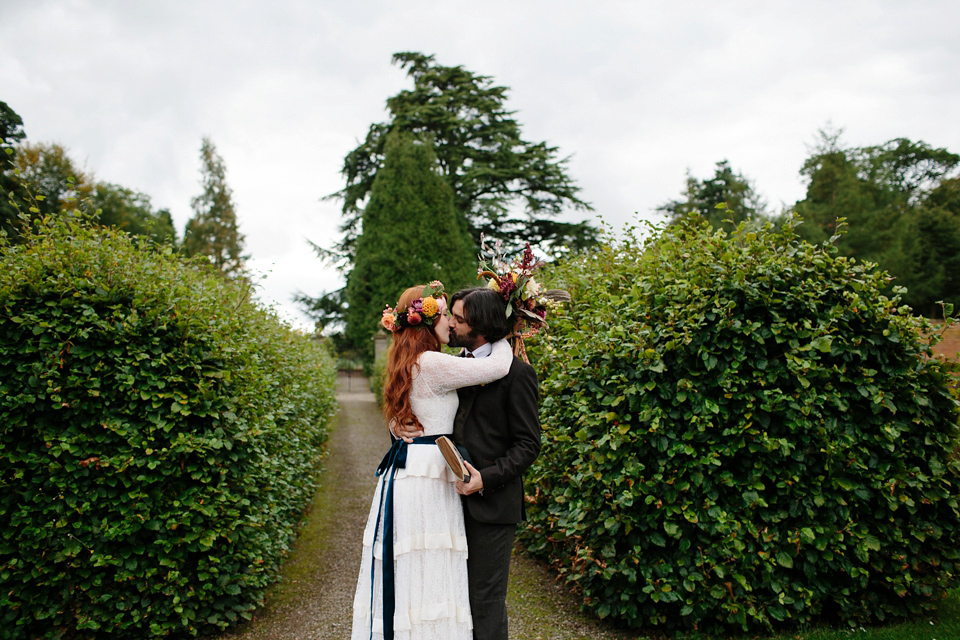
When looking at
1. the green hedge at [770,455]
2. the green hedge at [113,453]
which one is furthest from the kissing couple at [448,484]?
the green hedge at [113,453]

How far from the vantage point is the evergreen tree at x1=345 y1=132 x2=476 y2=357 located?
69.3 feet

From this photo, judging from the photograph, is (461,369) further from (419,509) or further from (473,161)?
(473,161)

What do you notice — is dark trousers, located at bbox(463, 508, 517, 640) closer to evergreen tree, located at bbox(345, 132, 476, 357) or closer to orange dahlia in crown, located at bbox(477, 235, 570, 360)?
orange dahlia in crown, located at bbox(477, 235, 570, 360)

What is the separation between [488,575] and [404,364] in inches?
41.8

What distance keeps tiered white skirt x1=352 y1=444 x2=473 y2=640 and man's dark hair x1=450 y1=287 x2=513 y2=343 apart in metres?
0.61

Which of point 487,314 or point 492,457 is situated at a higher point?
point 487,314

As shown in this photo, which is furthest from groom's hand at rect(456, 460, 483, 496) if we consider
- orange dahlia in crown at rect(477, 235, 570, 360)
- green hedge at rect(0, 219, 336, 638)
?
green hedge at rect(0, 219, 336, 638)

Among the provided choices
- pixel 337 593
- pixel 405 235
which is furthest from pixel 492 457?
pixel 405 235

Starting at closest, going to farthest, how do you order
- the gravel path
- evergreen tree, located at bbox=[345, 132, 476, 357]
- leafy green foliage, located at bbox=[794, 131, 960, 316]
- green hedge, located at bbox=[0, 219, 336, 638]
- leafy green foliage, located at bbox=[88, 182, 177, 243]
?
green hedge, located at bbox=[0, 219, 336, 638], the gravel path, evergreen tree, located at bbox=[345, 132, 476, 357], leafy green foliage, located at bbox=[794, 131, 960, 316], leafy green foliage, located at bbox=[88, 182, 177, 243]

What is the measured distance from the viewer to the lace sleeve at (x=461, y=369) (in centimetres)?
269

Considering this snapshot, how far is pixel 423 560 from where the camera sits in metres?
2.67

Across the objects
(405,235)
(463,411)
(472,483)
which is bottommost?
(472,483)

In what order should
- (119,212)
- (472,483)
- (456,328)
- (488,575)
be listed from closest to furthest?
(472,483) < (488,575) < (456,328) < (119,212)

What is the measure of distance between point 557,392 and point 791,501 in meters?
1.78
